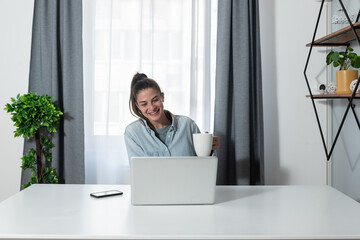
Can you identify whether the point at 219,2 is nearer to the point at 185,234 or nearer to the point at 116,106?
the point at 116,106

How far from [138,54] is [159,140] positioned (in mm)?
1038

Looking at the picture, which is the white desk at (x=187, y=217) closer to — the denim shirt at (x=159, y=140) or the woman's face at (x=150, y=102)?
the denim shirt at (x=159, y=140)

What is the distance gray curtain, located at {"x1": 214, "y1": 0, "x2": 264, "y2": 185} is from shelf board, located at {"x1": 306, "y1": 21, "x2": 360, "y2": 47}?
582 millimetres

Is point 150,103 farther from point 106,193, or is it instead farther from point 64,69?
point 64,69

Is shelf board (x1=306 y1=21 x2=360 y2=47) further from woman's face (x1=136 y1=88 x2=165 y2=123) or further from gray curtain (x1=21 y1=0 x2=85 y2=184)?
gray curtain (x1=21 y1=0 x2=85 y2=184)

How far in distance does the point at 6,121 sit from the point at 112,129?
95 cm

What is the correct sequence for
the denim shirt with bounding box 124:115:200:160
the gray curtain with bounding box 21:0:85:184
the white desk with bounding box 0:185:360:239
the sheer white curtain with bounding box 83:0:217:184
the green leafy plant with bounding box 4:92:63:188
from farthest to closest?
the sheer white curtain with bounding box 83:0:217:184 → the gray curtain with bounding box 21:0:85:184 → the green leafy plant with bounding box 4:92:63:188 → the denim shirt with bounding box 124:115:200:160 → the white desk with bounding box 0:185:360:239

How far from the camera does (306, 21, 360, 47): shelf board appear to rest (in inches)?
97.0

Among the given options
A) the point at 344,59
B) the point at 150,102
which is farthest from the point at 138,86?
the point at 344,59

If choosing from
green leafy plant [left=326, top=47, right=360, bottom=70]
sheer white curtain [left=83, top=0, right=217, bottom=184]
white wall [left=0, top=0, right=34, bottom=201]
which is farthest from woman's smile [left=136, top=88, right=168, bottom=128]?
white wall [left=0, top=0, right=34, bottom=201]

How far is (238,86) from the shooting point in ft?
10.9

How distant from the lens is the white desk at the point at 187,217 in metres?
1.35

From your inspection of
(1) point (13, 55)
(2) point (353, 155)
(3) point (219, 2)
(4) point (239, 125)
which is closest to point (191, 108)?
(4) point (239, 125)

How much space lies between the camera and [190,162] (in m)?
1.69
